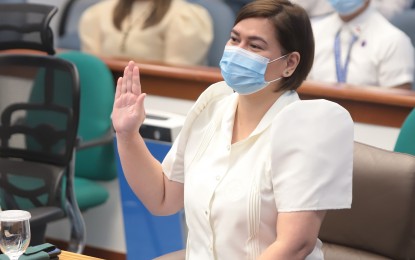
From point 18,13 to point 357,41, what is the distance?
156 centimetres

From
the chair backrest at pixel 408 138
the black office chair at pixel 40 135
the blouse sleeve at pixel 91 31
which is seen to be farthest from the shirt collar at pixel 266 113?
the blouse sleeve at pixel 91 31

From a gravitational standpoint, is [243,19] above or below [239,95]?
above

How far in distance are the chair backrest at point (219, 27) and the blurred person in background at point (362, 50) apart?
70 centimetres

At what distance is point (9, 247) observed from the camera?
2064 mm

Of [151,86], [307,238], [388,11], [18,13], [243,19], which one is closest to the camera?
[307,238]

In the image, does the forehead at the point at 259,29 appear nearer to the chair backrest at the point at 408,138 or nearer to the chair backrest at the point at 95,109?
the chair backrest at the point at 408,138

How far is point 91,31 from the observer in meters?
4.99

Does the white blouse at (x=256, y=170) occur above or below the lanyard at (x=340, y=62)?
above

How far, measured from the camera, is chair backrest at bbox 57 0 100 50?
5.96m

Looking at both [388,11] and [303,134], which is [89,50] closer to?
[388,11]

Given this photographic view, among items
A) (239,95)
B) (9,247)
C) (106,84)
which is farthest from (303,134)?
(106,84)

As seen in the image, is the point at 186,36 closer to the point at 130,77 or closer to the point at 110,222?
the point at 110,222

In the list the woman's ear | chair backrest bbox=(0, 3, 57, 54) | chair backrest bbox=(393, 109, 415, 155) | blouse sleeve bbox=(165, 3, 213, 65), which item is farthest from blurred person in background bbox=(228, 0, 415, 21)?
the woman's ear

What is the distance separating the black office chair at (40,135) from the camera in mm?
3566
